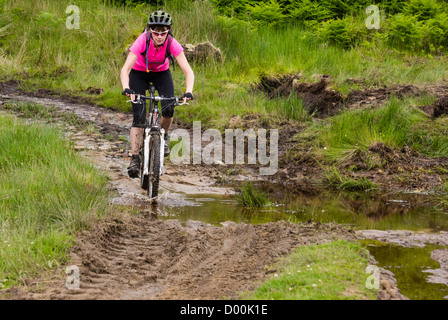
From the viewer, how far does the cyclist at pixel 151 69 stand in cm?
738

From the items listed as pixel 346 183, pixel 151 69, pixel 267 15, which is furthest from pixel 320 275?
pixel 267 15

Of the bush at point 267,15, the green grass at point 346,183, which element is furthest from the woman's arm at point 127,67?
the bush at point 267,15

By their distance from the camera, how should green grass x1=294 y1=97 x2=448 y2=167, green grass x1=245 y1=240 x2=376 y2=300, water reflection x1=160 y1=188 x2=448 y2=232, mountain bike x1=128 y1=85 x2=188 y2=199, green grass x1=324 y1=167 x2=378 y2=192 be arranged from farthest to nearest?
green grass x1=294 y1=97 x2=448 y2=167, green grass x1=324 y1=167 x2=378 y2=192, mountain bike x1=128 y1=85 x2=188 y2=199, water reflection x1=160 y1=188 x2=448 y2=232, green grass x1=245 y1=240 x2=376 y2=300

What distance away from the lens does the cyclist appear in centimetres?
738

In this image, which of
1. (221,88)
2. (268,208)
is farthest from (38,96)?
(268,208)

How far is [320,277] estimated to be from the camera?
4.79 metres

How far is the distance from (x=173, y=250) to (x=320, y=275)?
67.2 inches

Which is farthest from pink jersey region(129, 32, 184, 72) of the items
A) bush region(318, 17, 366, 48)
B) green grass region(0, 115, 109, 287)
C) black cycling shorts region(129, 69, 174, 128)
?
bush region(318, 17, 366, 48)

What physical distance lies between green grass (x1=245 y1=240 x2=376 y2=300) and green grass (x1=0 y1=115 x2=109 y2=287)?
6.72 feet

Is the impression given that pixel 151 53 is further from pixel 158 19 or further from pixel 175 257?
pixel 175 257

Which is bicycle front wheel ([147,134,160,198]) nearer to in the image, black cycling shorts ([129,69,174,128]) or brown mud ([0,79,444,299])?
brown mud ([0,79,444,299])

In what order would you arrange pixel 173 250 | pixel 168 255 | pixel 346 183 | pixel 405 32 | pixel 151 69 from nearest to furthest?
pixel 168 255, pixel 173 250, pixel 151 69, pixel 346 183, pixel 405 32

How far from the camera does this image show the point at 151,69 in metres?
8.00
